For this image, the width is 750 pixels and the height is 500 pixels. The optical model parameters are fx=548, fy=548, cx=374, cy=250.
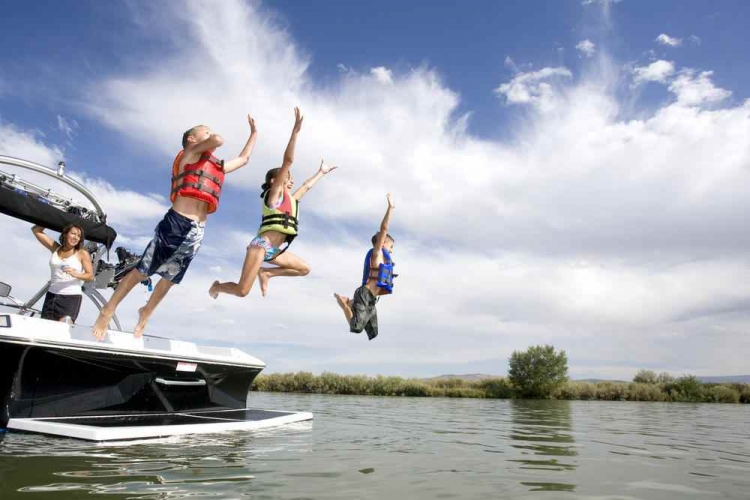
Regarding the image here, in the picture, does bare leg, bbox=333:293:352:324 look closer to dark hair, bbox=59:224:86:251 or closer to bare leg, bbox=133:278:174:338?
bare leg, bbox=133:278:174:338

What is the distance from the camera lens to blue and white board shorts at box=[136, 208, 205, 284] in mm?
5852

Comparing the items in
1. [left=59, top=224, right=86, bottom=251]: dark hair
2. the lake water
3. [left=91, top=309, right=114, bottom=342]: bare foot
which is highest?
[left=59, top=224, right=86, bottom=251]: dark hair

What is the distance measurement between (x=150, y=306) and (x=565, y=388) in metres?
26.0

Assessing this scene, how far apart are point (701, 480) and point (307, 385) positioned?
23414 millimetres

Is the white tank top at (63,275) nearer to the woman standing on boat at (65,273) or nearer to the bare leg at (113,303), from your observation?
the woman standing on boat at (65,273)

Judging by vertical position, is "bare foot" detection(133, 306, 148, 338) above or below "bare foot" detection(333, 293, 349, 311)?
below

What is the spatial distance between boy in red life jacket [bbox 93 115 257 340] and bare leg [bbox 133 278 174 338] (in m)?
0.31

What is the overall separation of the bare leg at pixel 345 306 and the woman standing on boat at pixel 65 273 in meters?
3.31

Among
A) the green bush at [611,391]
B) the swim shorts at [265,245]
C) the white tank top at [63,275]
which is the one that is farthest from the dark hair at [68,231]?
the green bush at [611,391]

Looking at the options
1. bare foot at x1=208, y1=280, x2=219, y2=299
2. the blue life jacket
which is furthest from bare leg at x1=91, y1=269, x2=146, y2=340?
the blue life jacket

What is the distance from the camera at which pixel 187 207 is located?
592 centimetres

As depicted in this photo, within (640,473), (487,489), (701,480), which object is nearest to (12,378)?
(487,489)

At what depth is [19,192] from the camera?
23.7ft

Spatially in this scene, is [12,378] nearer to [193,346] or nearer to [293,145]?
[193,346]
